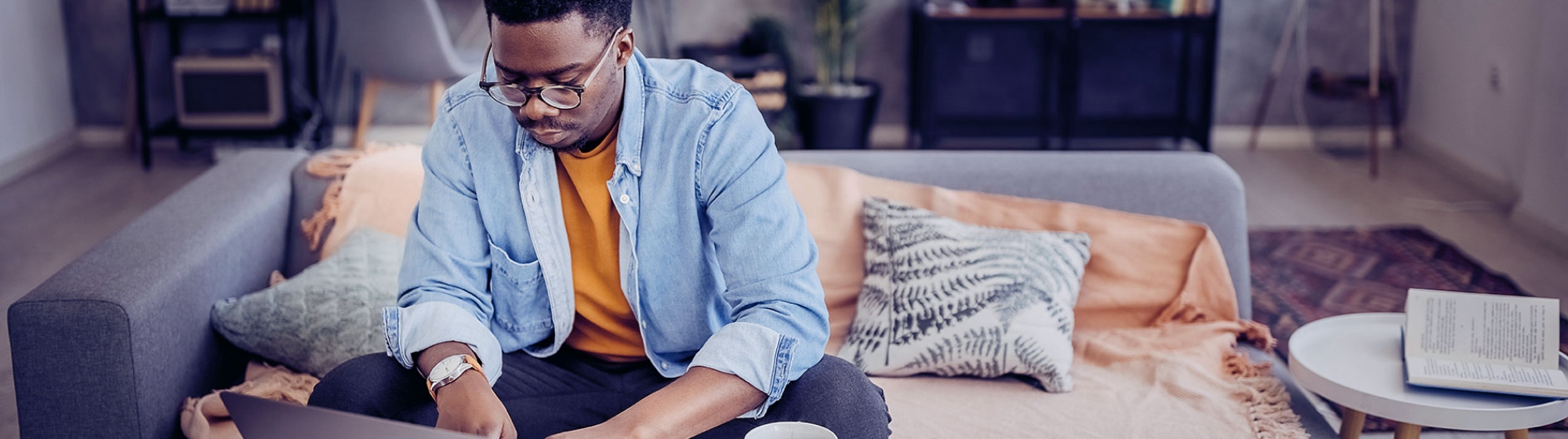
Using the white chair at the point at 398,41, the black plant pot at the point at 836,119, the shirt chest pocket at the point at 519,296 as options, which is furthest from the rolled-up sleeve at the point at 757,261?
the black plant pot at the point at 836,119

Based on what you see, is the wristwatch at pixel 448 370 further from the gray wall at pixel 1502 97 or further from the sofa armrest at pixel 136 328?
the gray wall at pixel 1502 97

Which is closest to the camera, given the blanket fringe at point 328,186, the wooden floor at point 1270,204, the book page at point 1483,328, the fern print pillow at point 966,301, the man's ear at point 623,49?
the man's ear at point 623,49

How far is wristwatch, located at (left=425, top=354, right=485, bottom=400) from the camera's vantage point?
4.56 feet

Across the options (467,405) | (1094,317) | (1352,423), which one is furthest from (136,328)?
(1352,423)

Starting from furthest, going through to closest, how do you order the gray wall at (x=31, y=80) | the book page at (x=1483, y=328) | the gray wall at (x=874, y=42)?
the gray wall at (x=874, y=42) < the gray wall at (x=31, y=80) < the book page at (x=1483, y=328)

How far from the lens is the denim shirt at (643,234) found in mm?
1446

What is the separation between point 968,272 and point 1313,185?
2823 millimetres

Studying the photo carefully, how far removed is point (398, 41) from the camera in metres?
4.07

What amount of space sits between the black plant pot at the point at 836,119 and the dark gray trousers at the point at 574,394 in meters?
3.01

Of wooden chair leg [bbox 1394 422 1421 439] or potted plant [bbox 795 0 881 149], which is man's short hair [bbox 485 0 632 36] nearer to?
wooden chair leg [bbox 1394 422 1421 439]

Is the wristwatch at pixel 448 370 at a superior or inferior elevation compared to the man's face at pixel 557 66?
inferior

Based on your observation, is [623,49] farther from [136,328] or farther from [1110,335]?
[1110,335]

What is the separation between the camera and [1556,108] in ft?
11.3

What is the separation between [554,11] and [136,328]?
721mm
